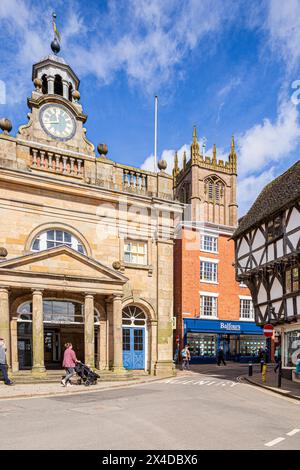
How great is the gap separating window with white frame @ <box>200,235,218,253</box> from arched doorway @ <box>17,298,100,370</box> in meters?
15.3

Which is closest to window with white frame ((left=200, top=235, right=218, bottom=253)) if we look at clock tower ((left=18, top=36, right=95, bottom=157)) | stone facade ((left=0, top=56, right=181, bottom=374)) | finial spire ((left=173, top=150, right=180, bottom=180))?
stone facade ((left=0, top=56, right=181, bottom=374))

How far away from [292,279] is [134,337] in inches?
336

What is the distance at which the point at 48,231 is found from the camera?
19250mm

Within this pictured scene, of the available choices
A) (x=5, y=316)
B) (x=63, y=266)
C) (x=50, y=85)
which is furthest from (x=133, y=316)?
(x=50, y=85)

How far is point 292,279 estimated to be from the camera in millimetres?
18406

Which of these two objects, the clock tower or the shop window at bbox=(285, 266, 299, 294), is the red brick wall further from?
the clock tower

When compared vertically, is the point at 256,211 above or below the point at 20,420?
above

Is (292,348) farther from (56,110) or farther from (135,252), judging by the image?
(56,110)

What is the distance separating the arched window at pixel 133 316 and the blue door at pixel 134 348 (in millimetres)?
317

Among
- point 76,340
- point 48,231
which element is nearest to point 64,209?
point 48,231

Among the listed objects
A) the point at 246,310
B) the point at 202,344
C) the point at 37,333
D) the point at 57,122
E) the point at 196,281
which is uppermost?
the point at 57,122

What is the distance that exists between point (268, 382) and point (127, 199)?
11.3m

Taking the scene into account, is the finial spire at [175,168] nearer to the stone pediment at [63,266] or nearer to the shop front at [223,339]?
the shop front at [223,339]
